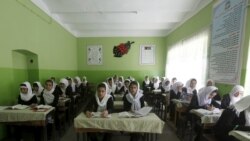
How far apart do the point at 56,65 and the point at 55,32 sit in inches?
56.3

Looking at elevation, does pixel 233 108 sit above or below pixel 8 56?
below

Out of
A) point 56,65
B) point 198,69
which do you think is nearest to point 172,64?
point 198,69

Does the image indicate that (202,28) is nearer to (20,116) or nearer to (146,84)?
(146,84)

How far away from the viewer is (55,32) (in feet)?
24.8

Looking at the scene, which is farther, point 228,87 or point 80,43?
point 80,43

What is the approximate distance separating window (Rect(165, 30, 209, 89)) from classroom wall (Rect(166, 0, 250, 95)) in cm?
26

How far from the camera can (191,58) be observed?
21.5 ft

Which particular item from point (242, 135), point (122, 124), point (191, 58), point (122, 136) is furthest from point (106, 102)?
point (191, 58)

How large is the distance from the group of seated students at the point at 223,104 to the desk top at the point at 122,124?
3.02 feet

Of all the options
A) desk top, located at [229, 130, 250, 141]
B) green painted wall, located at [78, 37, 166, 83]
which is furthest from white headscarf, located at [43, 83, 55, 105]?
green painted wall, located at [78, 37, 166, 83]

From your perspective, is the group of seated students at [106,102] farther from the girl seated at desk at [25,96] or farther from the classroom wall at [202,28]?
the classroom wall at [202,28]

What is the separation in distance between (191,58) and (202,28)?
48.8 inches

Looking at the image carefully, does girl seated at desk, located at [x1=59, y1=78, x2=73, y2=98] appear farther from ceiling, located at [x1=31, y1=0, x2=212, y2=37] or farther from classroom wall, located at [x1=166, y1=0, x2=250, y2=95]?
classroom wall, located at [x1=166, y1=0, x2=250, y2=95]

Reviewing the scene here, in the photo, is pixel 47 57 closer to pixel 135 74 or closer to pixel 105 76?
pixel 105 76
